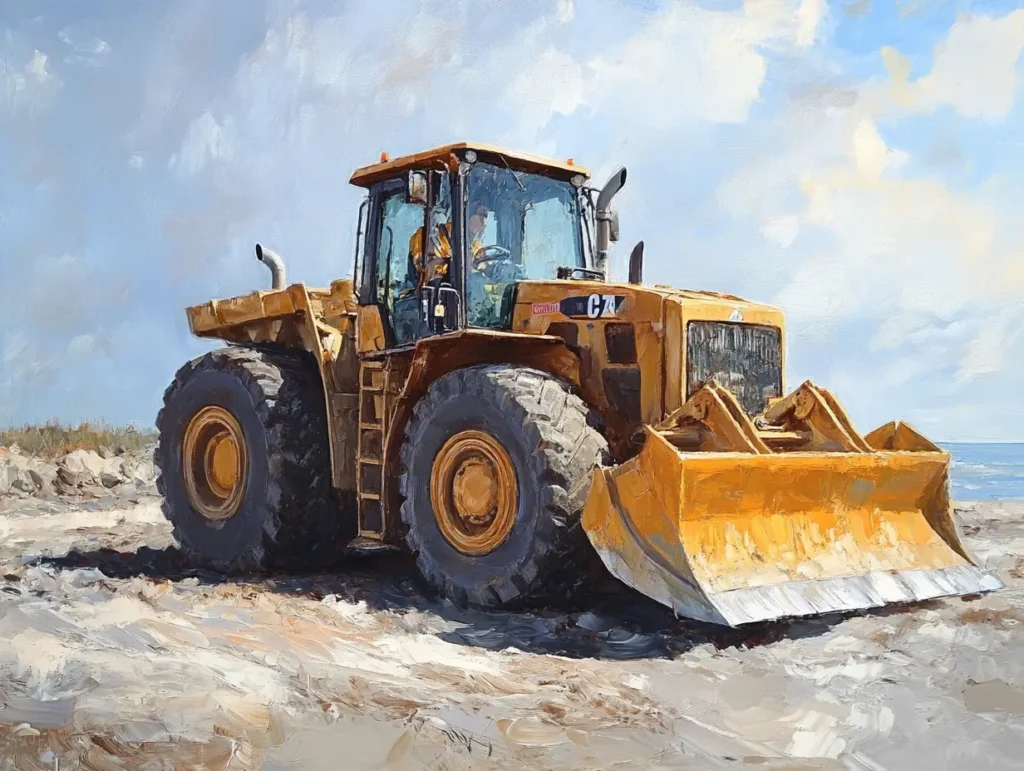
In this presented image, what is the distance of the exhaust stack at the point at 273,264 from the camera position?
8.77 meters

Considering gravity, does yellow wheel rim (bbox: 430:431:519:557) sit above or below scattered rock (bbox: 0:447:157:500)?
above

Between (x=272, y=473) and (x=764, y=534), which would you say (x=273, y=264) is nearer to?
(x=272, y=473)

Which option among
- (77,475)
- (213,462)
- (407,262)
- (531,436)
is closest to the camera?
(531,436)

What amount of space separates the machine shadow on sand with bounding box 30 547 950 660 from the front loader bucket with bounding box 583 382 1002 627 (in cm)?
24

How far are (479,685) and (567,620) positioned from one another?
1.38 m

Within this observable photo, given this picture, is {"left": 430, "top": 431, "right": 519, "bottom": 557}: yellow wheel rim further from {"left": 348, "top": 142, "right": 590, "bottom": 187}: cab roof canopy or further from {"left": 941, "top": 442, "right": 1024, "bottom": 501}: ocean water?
{"left": 941, "top": 442, "right": 1024, "bottom": 501}: ocean water

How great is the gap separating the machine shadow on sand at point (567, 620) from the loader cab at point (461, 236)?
5.38 feet

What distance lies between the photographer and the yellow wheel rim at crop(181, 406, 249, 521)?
7871 millimetres

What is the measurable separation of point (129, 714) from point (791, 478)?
11.4 ft

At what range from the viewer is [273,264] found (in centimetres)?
878

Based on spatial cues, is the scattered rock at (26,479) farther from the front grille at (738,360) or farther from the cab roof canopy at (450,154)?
the front grille at (738,360)

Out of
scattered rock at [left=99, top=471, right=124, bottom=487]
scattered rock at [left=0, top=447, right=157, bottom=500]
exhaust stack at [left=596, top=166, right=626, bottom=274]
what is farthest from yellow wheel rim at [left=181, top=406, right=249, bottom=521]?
scattered rock at [left=99, top=471, right=124, bottom=487]

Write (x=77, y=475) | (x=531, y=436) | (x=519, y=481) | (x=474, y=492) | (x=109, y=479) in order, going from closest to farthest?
(x=531, y=436)
(x=519, y=481)
(x=474, y=492)
(x=77, y=475)
(x=109, y=479)

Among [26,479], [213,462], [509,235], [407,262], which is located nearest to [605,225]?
[509,235]
